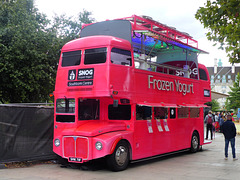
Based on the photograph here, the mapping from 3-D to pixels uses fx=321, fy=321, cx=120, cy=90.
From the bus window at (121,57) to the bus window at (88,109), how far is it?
1.71 meters

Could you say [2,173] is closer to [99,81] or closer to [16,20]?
[99,81]

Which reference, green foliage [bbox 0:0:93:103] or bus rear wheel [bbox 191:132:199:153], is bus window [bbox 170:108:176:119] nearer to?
bus rear wheel [bbox 191:132:199:153]

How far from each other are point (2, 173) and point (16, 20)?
52.3 ft

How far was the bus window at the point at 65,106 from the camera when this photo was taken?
10697mm

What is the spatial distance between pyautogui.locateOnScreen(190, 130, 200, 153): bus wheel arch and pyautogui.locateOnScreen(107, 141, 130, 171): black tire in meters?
5.58

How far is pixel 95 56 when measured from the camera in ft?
34.8

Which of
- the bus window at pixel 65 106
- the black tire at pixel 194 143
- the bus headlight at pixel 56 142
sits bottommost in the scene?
the black tire at pixel 194 143

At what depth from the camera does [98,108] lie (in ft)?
37.9

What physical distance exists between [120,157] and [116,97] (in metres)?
1.98

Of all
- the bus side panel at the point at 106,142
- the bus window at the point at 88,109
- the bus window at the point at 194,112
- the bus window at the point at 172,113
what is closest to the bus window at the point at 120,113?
the bus window at the point at 88,109

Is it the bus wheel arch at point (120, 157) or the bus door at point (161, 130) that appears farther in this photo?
the bus door at point (161, 130)

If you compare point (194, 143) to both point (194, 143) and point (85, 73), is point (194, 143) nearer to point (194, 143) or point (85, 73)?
point (194, 143)

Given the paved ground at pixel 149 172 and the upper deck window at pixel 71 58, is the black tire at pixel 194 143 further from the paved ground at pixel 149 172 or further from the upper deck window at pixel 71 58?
the upper deck window at pixel 71 58

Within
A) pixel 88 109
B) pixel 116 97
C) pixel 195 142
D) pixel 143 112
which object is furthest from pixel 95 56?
pixel 195 142
